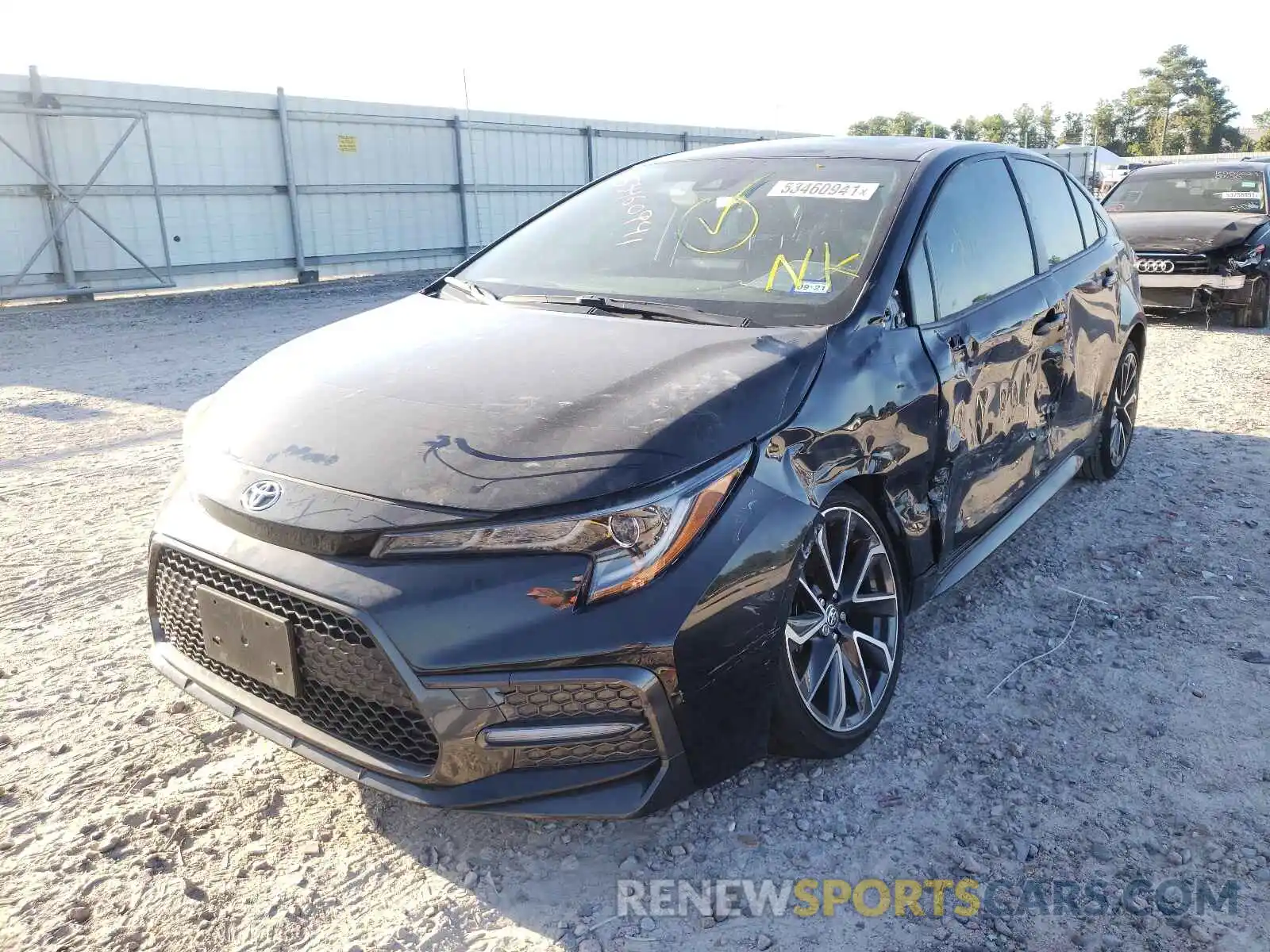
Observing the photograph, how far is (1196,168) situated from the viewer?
36.2 ft

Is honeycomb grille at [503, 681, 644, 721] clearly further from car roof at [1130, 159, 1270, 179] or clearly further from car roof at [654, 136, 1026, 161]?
car roof at [1130, 159, 1270, 179]

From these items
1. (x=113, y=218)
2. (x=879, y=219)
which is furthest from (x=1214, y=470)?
(x=113, y=218)

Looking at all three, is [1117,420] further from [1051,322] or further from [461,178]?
[461,178]

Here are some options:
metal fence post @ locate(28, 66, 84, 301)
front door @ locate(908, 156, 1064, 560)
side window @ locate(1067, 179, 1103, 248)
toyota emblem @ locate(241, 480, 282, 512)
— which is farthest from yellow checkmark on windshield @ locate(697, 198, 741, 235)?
metal fence post @ locate(28, 66, 84, 301)

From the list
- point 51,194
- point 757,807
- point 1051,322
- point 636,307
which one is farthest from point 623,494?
point 51,194

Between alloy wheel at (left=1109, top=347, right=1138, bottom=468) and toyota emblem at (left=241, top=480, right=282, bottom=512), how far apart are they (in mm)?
4171

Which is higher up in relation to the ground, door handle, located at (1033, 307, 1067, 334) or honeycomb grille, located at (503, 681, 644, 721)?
door handle, located at (1033, 307, 1067, 334)

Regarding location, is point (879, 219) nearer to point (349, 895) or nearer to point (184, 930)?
point (349, 895)

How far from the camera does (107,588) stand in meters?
3.80

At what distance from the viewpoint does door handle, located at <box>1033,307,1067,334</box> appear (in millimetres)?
3736

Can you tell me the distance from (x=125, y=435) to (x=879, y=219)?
16.1 feet

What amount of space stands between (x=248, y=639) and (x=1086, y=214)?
4.30m

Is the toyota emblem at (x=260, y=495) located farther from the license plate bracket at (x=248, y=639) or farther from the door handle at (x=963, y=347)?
the door handle at (x=963, y=347)

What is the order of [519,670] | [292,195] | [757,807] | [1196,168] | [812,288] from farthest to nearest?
[292,195] → [1196,168] → [812,288] → [757,807] → [519,670]
